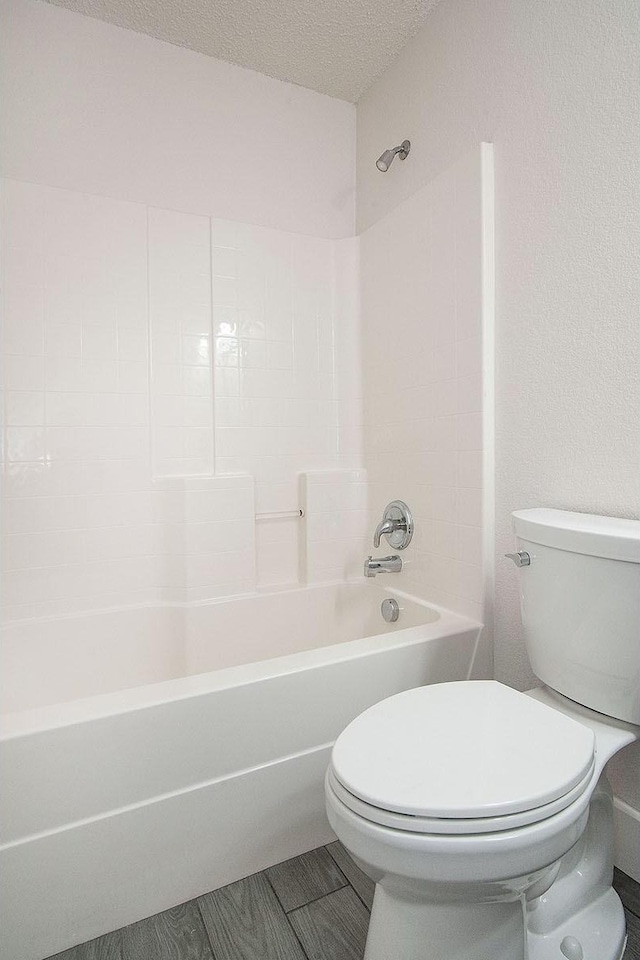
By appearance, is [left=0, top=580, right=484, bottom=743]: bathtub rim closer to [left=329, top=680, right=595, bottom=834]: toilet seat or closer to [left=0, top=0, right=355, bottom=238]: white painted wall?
[left=329, top=680, right=595, bottom=834]: toilet seat

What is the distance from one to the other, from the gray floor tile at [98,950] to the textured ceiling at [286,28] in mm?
2603

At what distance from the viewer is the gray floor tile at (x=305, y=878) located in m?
1.20

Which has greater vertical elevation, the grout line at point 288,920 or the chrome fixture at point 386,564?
the chrome fixture at point 386,564

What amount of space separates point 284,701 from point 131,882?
1.57 ft

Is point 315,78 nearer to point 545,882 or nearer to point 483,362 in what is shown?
point 483,362

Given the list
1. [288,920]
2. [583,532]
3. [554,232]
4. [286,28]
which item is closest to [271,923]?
[288,920]

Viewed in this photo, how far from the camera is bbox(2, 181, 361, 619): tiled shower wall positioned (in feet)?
5.72

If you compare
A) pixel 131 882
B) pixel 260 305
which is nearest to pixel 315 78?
pixel 260 305

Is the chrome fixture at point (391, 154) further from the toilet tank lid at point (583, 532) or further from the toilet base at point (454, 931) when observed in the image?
the toilet base at point (454, 931)

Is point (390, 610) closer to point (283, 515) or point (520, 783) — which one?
point (283, 515)

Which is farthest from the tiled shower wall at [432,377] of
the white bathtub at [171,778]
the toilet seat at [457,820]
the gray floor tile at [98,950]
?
the gray floor tile at [98,950]

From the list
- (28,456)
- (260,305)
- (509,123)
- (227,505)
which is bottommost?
(227,505)

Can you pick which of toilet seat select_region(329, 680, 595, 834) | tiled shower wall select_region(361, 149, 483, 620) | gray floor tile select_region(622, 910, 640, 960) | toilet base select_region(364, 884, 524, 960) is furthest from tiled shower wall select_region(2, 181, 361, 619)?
gray floor tile select_region(622, 910, 640, 960)

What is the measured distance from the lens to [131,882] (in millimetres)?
1136
